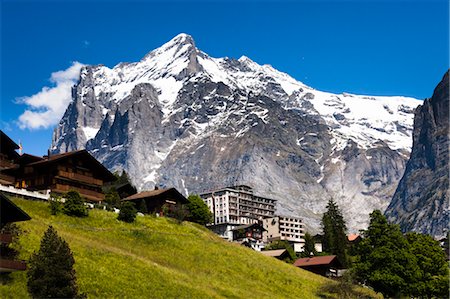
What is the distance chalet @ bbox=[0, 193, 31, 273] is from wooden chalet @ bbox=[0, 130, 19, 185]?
32.8 meters

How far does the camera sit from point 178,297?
48188 millimetres

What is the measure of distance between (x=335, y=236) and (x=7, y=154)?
266ft

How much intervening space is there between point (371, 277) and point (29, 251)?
40.8 metres

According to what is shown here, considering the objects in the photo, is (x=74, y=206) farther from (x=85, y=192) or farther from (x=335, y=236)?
(x=335, y=236)

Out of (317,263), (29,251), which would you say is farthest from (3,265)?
(317,263)

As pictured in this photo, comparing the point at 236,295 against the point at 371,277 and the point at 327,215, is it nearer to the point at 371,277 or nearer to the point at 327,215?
the point at 371,277

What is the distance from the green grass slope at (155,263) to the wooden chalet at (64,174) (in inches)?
469

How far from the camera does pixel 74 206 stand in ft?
224

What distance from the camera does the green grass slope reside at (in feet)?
157

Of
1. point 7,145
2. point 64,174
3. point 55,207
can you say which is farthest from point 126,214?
point 7,145

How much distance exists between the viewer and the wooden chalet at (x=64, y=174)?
8225 cm

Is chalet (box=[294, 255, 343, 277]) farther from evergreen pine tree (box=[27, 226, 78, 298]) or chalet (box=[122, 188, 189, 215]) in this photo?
evergreen pine tree (box=[27, 226, 78, 298])

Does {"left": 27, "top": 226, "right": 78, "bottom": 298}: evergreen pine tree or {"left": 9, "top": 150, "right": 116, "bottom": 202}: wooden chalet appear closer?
{"left": 27, "top": 226, "right": 78, "bottom": 298}: evergreen pine tree

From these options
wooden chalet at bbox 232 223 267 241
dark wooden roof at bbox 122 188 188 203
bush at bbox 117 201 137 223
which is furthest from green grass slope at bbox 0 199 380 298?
wooden chalet at bbox 232 223 267 241
